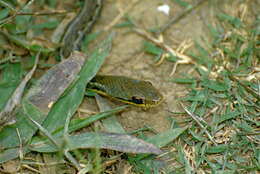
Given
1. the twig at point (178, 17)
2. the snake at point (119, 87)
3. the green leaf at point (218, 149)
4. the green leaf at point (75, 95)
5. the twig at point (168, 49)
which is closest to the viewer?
the green leaf at point (218, 149)

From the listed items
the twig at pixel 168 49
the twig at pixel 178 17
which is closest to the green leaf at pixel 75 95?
the twig at pixel 168 49

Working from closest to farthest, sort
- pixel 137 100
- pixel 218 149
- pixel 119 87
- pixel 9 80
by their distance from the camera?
pixel 218 149 < pixel 137 100 < pixel 119 87 < pixel 9 80

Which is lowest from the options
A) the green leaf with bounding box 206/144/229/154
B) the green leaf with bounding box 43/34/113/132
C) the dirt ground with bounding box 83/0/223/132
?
the green leaf with bounding box 206/144/229/154

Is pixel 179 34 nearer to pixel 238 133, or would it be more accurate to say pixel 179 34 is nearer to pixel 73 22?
pixel 73 22

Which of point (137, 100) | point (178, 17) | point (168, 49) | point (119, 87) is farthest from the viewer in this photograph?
point (178, 17)

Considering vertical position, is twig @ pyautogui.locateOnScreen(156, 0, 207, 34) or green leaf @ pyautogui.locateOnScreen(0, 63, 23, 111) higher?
green leaf @ pyautogui.locateOnScreen(0, 63, 23, 111)

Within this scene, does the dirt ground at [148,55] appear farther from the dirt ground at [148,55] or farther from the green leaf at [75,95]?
the green leaf at [75,95]

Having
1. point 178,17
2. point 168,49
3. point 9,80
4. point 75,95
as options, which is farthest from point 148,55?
point 9,80

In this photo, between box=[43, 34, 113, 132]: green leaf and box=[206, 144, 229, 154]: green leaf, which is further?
box=[43, 34, 113, 132]: green leaf

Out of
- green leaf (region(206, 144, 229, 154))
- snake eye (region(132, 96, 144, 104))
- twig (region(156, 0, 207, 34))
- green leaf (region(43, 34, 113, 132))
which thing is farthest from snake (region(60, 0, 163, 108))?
twig (region(156, 0, 207, 34))

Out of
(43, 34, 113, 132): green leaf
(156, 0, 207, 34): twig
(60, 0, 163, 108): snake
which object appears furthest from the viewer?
(156, 0, 207, 34): twig

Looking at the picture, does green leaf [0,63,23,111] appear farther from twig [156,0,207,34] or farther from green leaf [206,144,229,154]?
green leaf [206,144,229,154]

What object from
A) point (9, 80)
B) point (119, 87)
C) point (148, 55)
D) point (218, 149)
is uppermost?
point (9, 80)

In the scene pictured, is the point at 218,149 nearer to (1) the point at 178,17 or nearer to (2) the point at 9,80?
(1) the point at 178,17
